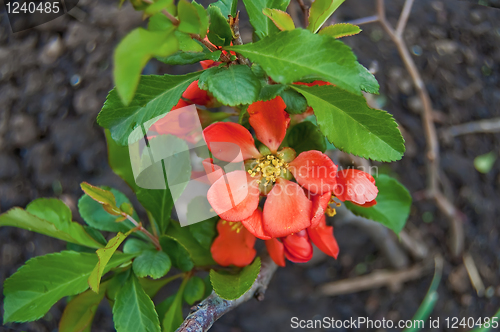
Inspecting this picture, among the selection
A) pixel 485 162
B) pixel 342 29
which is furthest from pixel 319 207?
pixel 485 162

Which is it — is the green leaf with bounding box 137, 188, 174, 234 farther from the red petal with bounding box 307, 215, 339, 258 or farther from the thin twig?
the red petal with bounding box 307, 215, 339, 258

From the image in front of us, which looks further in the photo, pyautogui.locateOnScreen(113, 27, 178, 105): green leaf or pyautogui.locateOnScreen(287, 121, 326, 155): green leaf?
pyautogui.locateOnScreen(287, 121, 326, 155): green leaf

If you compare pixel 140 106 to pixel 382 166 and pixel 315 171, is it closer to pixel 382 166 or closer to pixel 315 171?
pixel 315 171

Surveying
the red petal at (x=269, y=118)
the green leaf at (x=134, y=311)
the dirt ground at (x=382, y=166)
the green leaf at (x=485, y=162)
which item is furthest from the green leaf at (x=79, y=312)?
the green leaf at (x=485, y=162)

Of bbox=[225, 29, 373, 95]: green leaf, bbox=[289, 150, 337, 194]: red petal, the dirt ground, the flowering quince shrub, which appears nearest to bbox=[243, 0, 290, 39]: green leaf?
the flowering quince shrub

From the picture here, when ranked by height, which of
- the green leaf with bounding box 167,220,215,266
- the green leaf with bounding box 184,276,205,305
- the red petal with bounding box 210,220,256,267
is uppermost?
the red petal with bounding box 210,220,256,267
